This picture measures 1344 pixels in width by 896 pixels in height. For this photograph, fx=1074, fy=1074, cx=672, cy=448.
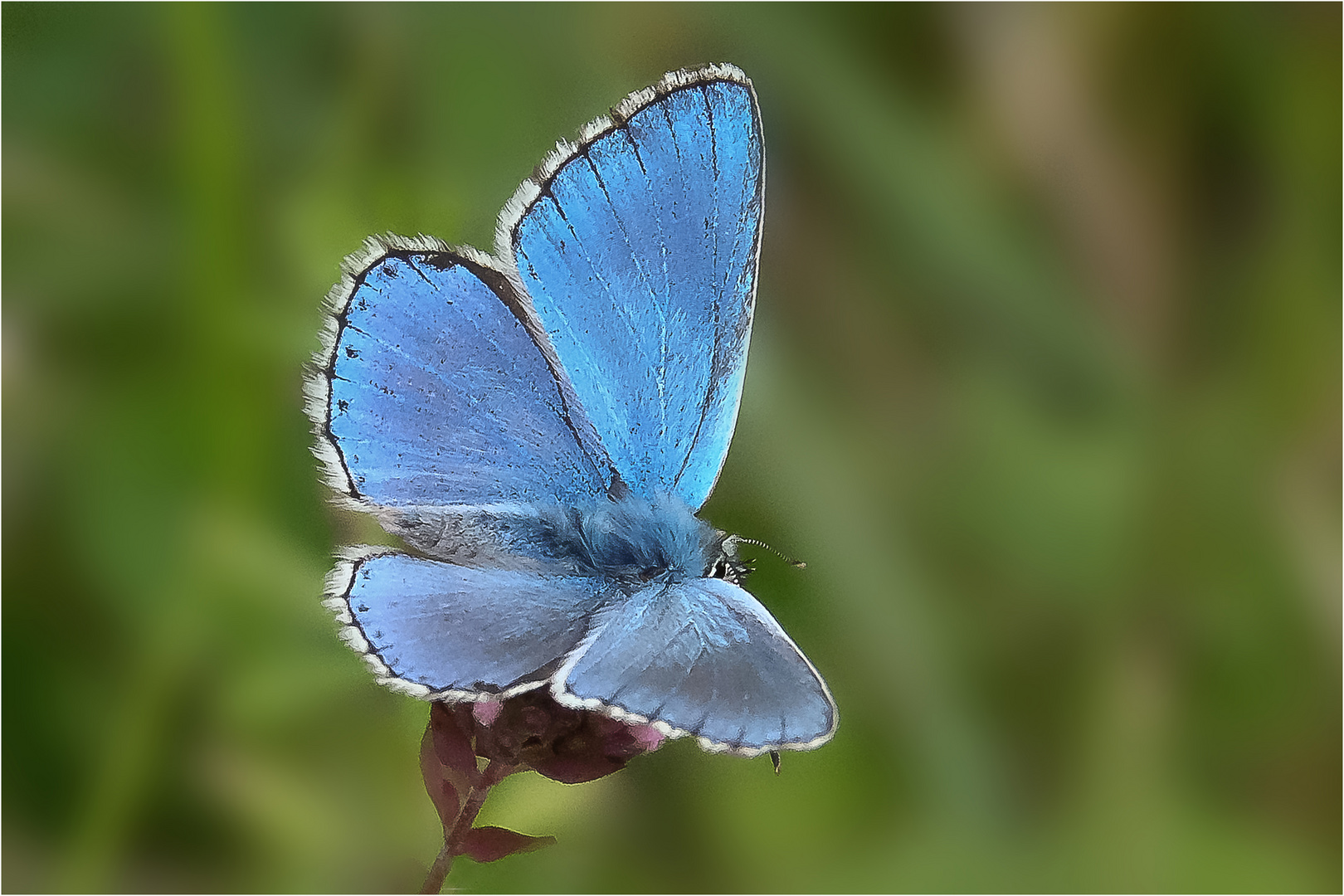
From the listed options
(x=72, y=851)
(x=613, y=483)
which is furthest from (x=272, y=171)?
(x=72, y=851)

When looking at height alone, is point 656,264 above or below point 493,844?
above

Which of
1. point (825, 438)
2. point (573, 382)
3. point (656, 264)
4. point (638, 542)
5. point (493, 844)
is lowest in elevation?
point (493, 844)

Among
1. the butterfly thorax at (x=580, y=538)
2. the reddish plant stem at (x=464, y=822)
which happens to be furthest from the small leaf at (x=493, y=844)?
the butterfly thorax at (x=580, y=538)

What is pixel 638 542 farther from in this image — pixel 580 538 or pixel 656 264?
pixel 656 264

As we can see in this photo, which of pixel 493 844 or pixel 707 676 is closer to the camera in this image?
pixel 707 676

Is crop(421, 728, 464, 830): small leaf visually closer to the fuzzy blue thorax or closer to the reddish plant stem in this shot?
the reddish plant stem

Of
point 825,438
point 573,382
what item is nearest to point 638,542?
point 573,382

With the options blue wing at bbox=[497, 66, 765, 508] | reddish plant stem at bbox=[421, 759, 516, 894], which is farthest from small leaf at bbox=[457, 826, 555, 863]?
blue wing at bbox=[497, 66, 765, 508]
